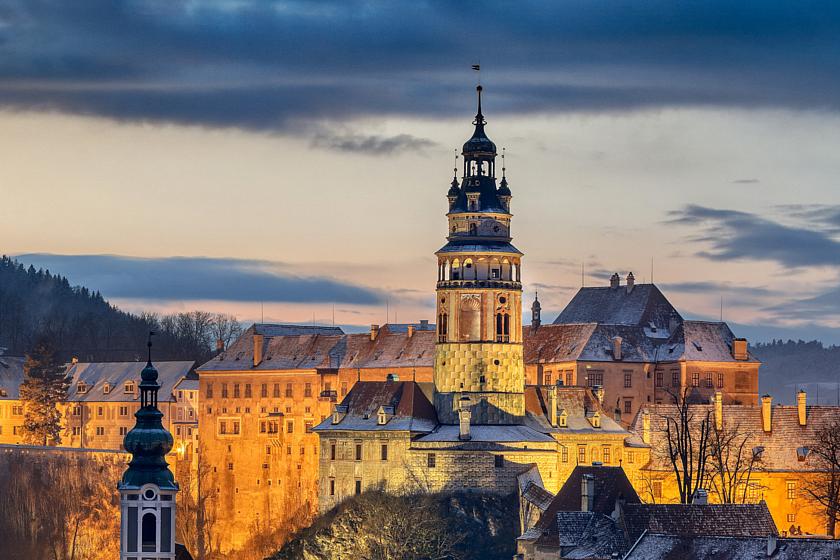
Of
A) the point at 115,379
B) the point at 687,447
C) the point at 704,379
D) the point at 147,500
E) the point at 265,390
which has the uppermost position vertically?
the point at 115,379

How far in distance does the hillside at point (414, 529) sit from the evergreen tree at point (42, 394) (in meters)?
51.0

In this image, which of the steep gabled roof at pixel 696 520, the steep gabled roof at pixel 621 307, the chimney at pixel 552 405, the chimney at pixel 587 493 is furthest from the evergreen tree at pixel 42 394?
the steep gabled roof at pixel 696 520

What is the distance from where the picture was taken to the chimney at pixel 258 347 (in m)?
172

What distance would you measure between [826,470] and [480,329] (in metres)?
21.0

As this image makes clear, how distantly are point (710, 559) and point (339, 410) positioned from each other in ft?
161

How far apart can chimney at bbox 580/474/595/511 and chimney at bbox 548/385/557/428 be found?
2989cm

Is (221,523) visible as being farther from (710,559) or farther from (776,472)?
(710,559)

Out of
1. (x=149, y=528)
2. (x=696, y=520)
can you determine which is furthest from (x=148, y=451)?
(x=696, y=520)

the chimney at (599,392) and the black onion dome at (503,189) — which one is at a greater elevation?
the black onion dome at (503,189)

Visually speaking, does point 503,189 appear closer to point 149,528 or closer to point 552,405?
point 552,405

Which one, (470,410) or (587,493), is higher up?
(470,410)

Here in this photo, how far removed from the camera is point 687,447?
135 metres

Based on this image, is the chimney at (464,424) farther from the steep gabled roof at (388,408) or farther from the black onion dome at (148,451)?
the black onion dome at (148,451)

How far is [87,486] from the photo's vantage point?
167m
